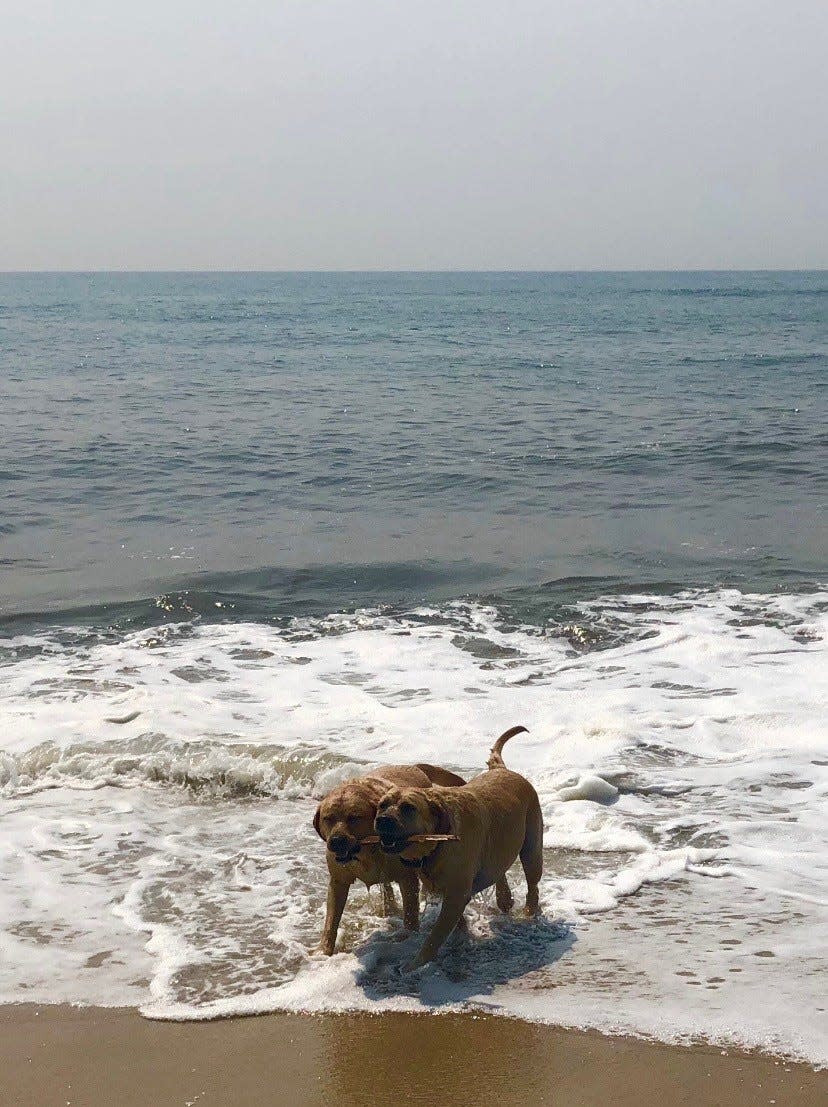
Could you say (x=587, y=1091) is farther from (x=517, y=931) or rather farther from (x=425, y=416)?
(x=425, y=416)

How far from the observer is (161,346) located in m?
47.8

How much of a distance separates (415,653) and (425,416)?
56.3 ft

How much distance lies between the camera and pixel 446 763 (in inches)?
301

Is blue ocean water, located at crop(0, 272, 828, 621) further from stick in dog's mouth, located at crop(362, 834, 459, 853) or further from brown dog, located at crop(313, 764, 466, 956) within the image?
stick in dog's mouth, located at crop(362, 834, 459, 853)

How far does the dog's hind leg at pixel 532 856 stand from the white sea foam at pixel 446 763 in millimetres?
110

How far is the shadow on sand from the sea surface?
2 centimetres

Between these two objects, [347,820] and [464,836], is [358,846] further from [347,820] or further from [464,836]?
[464,836]

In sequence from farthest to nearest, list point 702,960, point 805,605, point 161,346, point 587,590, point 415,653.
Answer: point 161,346
point 587,590
point 805,605
point 415,653
point 702,960

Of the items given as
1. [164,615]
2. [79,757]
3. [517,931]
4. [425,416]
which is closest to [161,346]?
[425,416]

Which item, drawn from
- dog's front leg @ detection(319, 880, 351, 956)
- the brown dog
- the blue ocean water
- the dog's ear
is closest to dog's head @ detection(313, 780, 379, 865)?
the brown dog

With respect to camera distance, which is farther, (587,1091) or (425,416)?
(425,416)

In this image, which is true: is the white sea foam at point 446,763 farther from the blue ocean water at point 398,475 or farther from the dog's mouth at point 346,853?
the blue ocean water at point 398,475

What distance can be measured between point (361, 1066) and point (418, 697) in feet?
15.7

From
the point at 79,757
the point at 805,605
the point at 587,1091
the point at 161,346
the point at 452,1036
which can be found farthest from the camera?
the point at 161,346
